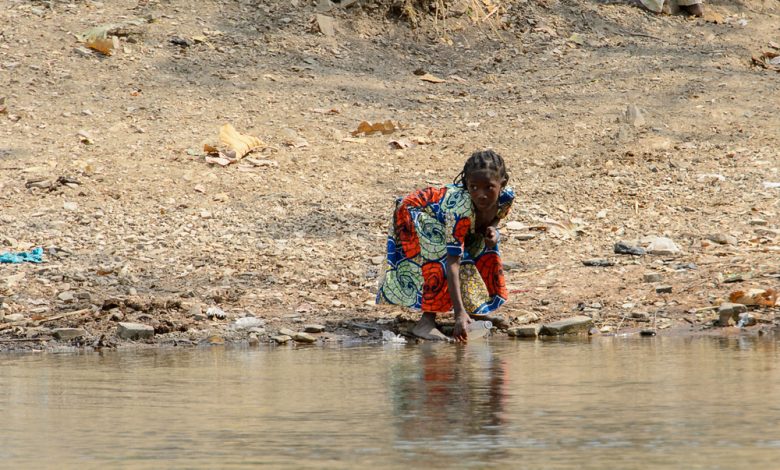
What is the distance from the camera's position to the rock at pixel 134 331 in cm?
680

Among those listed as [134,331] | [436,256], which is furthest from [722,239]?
[134,331]

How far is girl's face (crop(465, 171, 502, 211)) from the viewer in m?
6.28

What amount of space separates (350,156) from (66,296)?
4.06 meters

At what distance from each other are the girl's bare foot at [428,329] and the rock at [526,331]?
1.35ft

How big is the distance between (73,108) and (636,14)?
682 cm

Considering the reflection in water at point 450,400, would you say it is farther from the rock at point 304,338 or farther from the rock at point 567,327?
the rock at point 304,338

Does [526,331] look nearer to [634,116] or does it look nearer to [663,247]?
[663,247]

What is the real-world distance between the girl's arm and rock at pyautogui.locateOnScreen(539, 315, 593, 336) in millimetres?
559

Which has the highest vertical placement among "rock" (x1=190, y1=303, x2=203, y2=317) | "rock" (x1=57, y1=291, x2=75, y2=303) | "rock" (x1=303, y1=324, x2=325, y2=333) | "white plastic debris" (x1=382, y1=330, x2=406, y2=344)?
"rock" (x1=57, y1=291, x2=75, y2=303)

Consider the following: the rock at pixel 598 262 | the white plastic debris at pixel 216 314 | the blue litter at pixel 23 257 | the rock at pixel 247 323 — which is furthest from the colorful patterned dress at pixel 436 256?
the blue litter at pixel 23 257

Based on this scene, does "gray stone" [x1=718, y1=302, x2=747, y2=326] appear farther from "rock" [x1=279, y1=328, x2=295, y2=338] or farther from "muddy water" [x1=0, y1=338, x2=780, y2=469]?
"rock" [x1=279, y1=328, x2=295, y2=338]

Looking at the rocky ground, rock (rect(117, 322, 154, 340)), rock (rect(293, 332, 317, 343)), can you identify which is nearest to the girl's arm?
the rocky ground

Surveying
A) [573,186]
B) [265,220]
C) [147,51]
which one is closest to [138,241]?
[265,220]

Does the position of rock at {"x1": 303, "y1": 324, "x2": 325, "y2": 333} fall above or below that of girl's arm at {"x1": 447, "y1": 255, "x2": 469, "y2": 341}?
below
